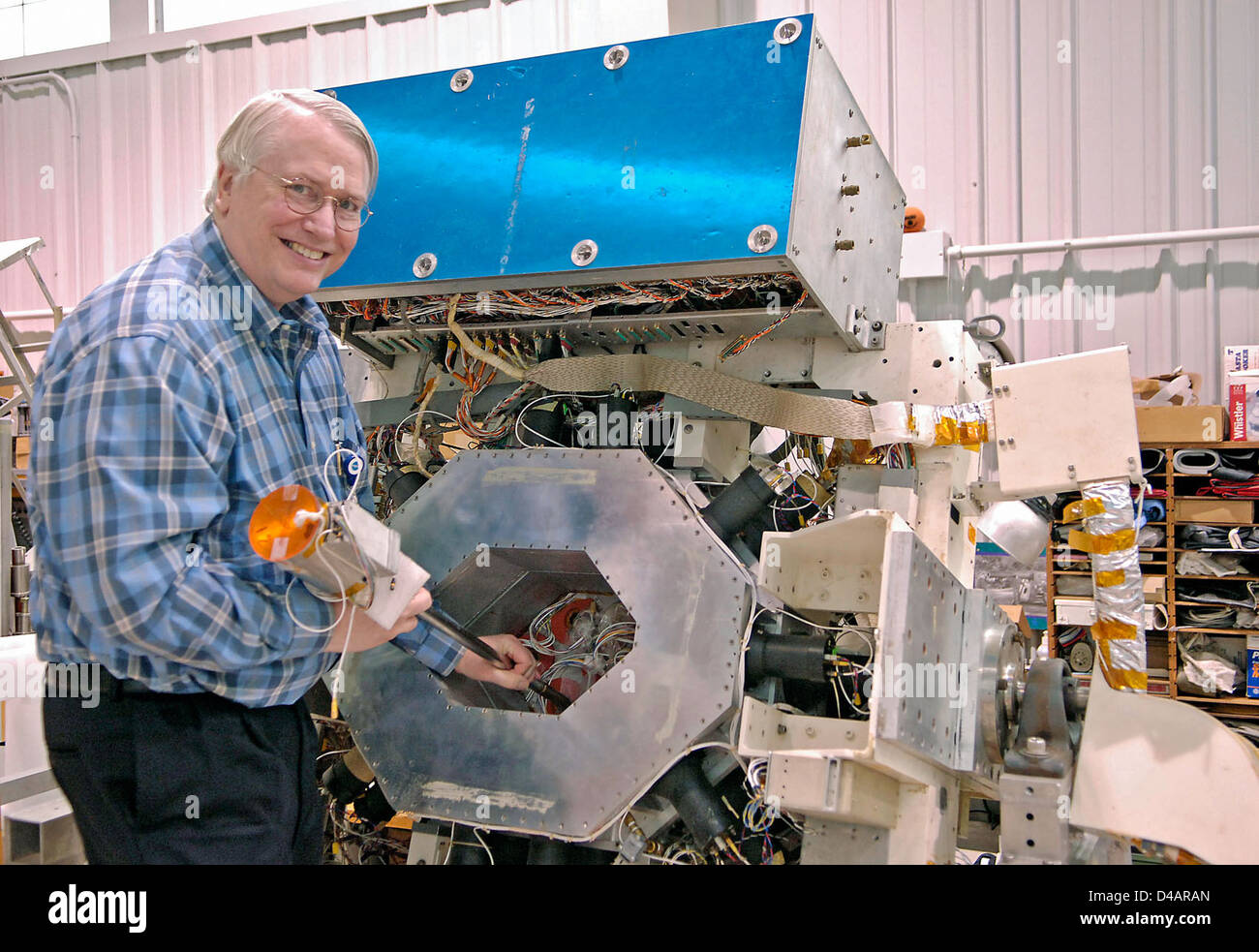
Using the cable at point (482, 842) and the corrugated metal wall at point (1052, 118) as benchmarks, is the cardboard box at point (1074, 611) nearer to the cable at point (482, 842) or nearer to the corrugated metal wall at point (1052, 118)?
the corrugated metal wall at point (1052, 118)

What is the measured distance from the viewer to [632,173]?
6.53ft

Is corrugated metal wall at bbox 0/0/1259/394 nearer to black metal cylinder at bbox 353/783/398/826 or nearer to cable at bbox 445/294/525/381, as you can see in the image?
cable at bbox 445/294/525/381

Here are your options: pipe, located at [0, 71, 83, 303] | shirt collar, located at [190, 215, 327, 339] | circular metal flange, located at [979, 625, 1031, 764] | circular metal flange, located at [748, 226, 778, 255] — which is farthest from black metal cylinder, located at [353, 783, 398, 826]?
pipe, located at [0, 71, 83, 303]

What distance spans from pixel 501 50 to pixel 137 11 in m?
2.93

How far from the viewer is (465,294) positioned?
2225 millimetres

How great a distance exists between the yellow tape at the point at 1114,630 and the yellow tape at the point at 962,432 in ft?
1.46

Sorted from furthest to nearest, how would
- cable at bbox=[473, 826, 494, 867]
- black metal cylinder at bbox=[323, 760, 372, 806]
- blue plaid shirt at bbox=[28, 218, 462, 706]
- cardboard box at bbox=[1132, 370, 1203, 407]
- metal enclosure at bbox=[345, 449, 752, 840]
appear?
cardboard box at bbox=[1132, 370, 1203, 407] → black metal cylinder at bbox=[323, 760, 372, 806] → cable at bbox=[473, 826, 494, 867] → metal enclosure at bbox=[345, 449, 752, 840] → blue plaid shirt at bbox=[28, 218, 462, 706]

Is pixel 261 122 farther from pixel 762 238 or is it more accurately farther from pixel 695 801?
pixel 695 801

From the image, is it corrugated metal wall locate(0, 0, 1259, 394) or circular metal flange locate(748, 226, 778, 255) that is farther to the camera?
corrugated metal wall locate(0, 0, 1259, 394)

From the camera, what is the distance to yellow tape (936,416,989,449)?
2.05 meters

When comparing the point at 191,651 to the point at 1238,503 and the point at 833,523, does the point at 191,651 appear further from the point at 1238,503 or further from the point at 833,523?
the point at 1238,503

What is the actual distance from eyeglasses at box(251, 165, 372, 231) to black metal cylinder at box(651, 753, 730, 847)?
1211 millimetres

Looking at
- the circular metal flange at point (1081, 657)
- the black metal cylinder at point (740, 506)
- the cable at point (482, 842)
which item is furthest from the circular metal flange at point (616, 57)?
the circular metal flange at point (1081, 657)

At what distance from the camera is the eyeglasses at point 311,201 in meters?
1.46
